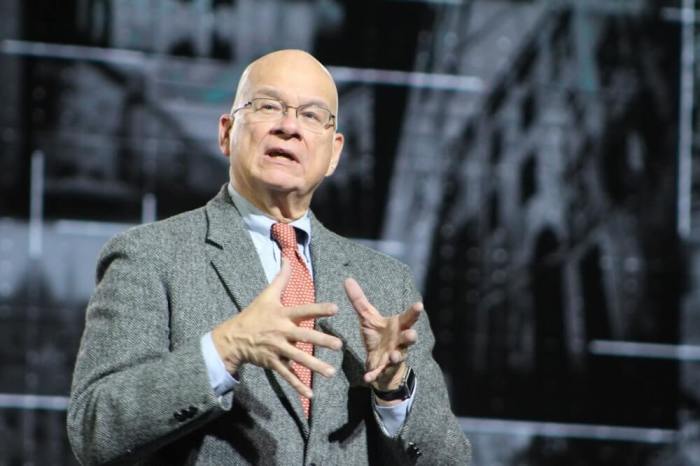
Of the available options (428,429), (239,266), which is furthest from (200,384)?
(428,429)

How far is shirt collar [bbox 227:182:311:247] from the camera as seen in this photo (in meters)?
2.11

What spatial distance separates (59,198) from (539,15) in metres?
1.68

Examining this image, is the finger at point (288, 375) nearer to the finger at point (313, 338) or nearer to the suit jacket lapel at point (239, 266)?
the finger at point (313, 338)

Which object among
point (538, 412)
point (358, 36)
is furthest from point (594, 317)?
point (358, 36)

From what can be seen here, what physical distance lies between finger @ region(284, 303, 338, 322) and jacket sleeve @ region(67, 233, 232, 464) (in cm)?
16

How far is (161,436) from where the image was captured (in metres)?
1.77

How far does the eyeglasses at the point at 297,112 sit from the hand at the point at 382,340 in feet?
1.33

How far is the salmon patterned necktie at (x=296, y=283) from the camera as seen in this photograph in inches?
78.0

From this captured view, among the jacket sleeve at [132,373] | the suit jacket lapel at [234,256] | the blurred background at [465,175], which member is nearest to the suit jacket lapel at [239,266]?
the suit jacket lapel at [234,256]

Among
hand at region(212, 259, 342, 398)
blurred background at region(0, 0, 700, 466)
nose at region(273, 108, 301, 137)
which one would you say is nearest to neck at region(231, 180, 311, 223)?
nose at region(273, 108, 301, 137)

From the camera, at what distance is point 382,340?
1.87m

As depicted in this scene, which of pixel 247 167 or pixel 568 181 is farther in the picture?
pixel 568 181

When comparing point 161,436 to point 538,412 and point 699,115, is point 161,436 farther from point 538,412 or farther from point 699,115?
point 699,115

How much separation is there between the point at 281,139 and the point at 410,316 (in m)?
0.46
